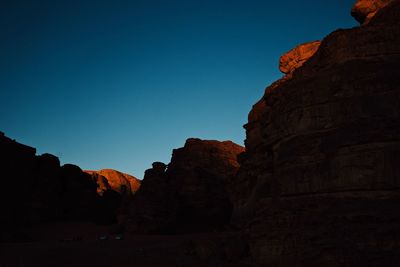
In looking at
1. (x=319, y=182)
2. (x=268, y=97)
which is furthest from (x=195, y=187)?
(x=319, y=182)

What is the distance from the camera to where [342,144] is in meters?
14.2

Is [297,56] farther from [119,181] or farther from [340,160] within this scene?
[119,181]

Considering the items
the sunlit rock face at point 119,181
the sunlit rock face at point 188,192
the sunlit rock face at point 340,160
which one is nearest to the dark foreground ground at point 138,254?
the sunlit rock face at point 340,160

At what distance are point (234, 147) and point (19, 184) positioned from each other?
1000 inches

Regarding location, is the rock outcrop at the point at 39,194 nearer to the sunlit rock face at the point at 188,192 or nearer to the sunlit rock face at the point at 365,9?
the sunlit rock face at the point at 188,192

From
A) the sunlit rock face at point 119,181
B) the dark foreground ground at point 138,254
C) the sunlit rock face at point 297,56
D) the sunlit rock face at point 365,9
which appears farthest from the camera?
the sunlit rock face at point 119,181

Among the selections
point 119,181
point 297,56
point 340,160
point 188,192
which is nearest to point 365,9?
point 297,56

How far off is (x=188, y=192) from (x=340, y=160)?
2876cm

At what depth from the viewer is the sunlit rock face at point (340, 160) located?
42.3ft

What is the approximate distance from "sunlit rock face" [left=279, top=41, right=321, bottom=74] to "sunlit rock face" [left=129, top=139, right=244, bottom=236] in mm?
14021

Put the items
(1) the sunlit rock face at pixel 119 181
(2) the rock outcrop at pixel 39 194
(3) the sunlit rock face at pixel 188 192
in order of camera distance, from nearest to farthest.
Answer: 1. (3) the sunlit rock face at pixel 188 192
2. (2) the rock outcrop at pixel 39 194
3. (1) the sunlit rock face at pixel 119 181

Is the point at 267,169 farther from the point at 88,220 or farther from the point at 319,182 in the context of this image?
the point at 88,220

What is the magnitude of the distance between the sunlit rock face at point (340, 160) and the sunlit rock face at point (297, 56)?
7666mm

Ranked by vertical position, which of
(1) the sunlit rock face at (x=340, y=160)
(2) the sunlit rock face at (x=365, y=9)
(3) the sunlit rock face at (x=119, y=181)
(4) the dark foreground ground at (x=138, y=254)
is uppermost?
(2) the sunlit rock face at (x=365, y=9)
